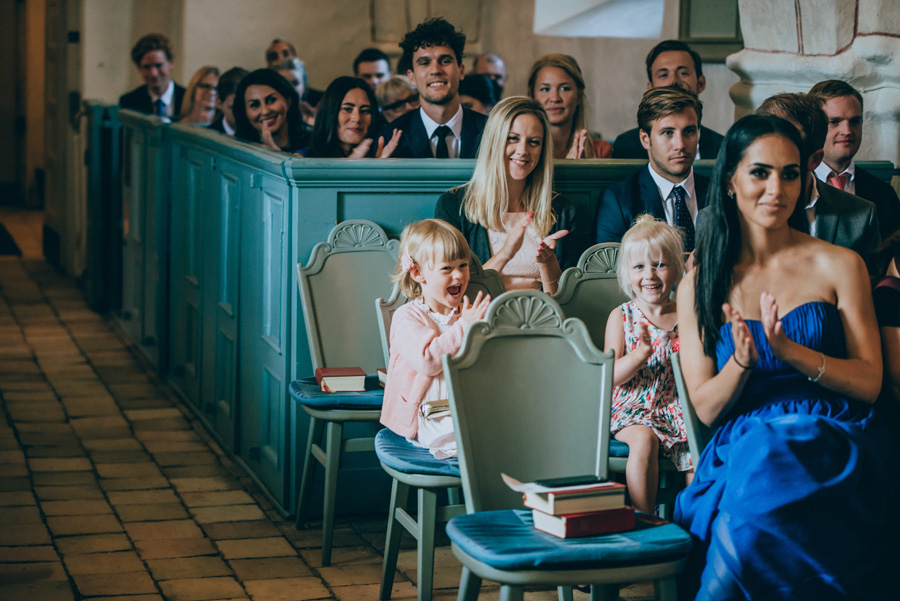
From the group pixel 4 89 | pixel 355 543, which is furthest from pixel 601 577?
pixel 4 89

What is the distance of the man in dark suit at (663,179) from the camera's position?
3.84 meters

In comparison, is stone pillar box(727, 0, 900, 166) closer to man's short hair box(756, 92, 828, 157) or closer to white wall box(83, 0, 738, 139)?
man's short hair box(756, 92, 828, 157)

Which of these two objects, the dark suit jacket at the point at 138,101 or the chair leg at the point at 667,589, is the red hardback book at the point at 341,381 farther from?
the dark suit jacket at the point at 138,101

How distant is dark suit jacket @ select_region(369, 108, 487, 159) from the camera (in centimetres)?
463

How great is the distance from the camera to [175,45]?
9.43 metres

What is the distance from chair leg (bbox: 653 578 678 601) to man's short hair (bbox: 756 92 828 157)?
163 cm

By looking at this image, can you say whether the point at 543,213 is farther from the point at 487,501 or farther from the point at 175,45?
the point at 175,45

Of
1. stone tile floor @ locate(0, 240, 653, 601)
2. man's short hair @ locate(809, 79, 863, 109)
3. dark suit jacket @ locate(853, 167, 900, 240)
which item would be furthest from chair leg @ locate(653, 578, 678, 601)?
man's short hair @ locate(809, 79, 863, 109)

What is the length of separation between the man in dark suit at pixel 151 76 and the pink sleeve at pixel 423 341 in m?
5.13

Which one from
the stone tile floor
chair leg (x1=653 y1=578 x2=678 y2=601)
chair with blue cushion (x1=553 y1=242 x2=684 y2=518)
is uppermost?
chair with blue cushion (x1=553 y1=242 x2=684 y2=518)

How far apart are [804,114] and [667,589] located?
178 centimetres

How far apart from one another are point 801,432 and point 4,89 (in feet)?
42.2

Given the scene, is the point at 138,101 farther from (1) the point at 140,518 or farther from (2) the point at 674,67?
(1) the point at 140,518

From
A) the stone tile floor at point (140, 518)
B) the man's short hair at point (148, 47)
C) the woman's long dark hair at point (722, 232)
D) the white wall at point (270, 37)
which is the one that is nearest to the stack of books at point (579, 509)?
the woman's long dark hair at point (722, 232)
